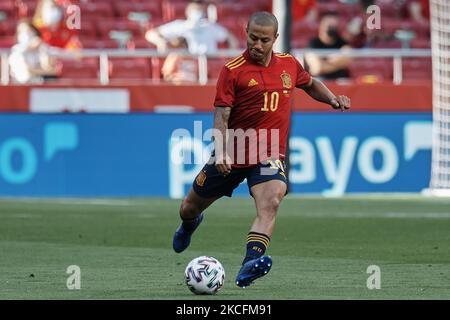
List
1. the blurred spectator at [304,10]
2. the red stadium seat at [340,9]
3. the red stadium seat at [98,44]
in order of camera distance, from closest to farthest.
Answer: the red stadium seat at [98,44]
the blurred spectator at [304,10]
the red stadium seat at [340,9]

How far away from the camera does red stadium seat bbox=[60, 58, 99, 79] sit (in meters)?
23.6

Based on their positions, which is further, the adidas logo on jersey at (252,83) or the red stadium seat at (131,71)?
the red stadium seat at (131,71)

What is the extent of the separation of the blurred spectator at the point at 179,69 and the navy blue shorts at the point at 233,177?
1200 centimetres

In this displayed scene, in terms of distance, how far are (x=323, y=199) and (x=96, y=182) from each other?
3.82 metres

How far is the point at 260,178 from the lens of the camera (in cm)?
1047

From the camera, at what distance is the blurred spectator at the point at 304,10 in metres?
26.0

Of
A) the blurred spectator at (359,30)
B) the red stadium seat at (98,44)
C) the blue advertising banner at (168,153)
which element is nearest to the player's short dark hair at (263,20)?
the blue advertising banner at (168,153)

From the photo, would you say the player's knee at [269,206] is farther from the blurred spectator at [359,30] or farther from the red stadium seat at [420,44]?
the red stadium seat at [420,44]

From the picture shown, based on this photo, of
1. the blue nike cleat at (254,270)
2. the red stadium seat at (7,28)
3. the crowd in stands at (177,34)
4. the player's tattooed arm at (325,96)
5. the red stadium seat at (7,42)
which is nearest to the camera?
the blue nike cleat at (254,270)

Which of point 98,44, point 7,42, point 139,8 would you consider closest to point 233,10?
point 139,8

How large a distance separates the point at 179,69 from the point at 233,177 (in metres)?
12.3

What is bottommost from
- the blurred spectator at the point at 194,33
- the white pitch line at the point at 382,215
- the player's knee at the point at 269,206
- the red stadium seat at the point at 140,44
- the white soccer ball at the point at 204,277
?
the white pitch line at the point at 382,215

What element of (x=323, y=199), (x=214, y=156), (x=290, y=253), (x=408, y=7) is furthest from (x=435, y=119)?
(x=214, y=156)

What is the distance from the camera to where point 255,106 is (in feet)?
34.7
